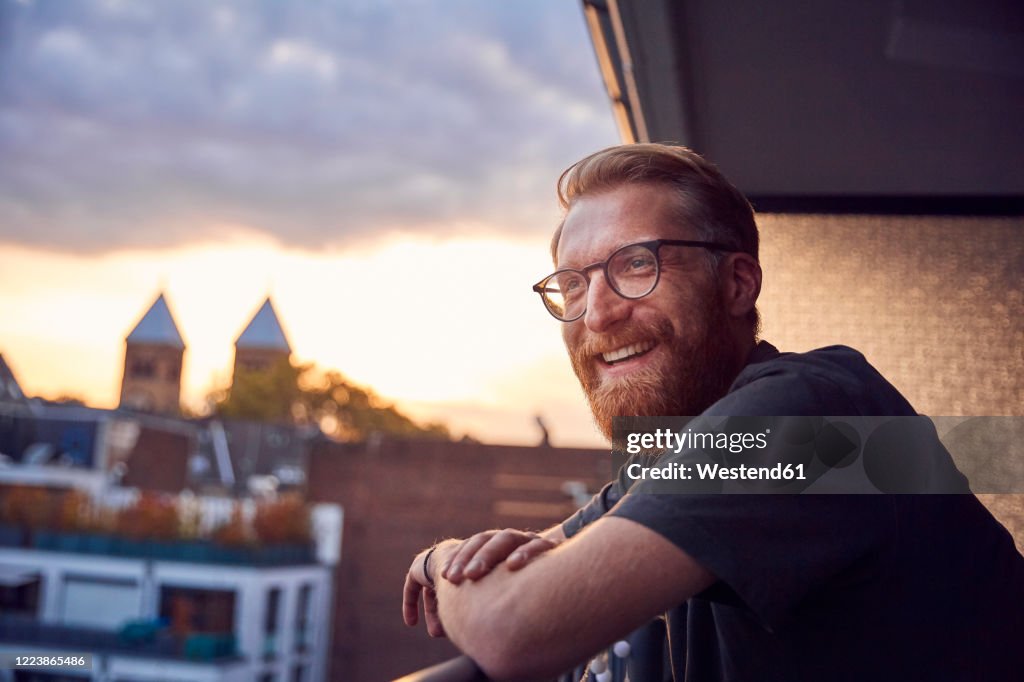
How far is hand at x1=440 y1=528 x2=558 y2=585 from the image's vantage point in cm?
98

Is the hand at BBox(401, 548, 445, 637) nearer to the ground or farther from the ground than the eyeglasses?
nearer to the ground

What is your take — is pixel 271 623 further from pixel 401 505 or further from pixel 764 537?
pixel 764 537

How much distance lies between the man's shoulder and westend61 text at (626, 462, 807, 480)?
7 cm

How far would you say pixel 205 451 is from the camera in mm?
31094

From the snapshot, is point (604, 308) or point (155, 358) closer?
point (604, 308)

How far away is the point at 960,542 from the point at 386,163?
61020 mm

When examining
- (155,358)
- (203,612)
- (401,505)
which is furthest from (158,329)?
(401,505)

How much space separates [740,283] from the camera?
4.79ft

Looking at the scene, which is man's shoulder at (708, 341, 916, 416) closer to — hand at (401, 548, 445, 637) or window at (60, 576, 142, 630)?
hand at (401, 548, 445, 637)

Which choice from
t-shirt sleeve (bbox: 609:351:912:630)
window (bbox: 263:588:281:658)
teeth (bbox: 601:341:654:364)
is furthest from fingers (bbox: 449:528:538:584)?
window (bbox: 263:588:281:658)

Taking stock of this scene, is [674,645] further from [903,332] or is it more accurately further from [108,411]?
[108,411]

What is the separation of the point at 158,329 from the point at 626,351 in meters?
63.3

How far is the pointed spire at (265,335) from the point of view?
2394 inches

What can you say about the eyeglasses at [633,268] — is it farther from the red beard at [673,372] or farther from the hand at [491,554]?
the hand at [491,554]
